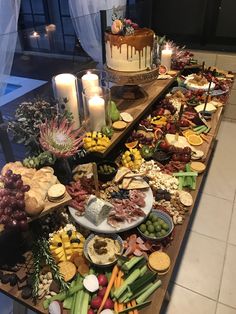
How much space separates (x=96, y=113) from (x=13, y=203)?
0.64 m

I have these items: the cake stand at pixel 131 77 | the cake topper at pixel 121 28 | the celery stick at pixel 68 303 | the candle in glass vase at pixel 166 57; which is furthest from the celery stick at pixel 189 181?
the candle in glass vase at pixel 166 57

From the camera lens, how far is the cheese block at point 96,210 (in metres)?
1.03

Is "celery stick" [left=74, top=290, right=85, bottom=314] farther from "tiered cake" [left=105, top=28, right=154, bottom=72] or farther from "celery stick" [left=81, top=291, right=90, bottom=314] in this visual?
"tiered cake" [left=105, top=28, right=154, bottom=72]

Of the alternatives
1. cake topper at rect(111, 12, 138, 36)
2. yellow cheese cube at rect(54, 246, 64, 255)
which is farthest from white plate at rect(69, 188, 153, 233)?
cake topper at rect(111, 12, 138, 36)

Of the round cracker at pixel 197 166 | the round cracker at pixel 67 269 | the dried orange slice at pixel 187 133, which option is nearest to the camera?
the round cracker at pixel 67 269

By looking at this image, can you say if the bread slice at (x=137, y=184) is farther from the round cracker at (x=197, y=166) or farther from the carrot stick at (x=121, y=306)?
the carrot stick at (x=121, y=306)

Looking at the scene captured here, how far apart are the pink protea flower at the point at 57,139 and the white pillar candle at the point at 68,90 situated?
0.17 metres

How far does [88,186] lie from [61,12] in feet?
7.01

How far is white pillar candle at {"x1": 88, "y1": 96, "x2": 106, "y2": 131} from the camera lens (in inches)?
51.7

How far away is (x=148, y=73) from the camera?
1.53 meters

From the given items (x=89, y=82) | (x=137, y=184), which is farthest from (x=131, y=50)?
(x=137, y=184)

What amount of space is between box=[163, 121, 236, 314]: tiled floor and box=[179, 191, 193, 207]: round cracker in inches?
22.2

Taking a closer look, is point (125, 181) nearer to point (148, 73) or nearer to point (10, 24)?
point (148, 73)

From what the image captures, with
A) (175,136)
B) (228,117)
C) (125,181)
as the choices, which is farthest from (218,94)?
(125,181)
